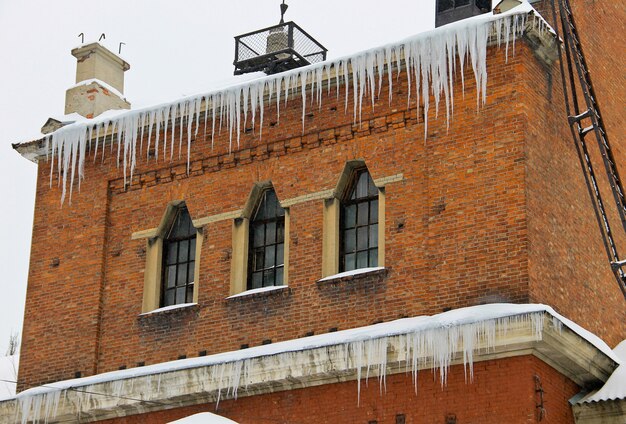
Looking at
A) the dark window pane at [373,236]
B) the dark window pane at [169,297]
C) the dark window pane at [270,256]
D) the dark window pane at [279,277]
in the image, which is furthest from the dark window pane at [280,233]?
the dark window pane at [169,297]

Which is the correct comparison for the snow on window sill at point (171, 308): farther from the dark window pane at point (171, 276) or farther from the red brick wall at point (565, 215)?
the red brick wall at point (565, 215)

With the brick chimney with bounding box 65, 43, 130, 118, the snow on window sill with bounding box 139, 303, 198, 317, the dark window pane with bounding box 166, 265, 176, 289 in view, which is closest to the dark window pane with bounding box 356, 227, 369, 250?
the snow on window sill with bounding box 139, 303, 198, 317

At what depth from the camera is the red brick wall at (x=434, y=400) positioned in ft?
61.5

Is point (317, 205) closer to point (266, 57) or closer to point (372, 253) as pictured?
point (372, 253)

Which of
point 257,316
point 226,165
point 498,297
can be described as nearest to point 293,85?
point 226,165

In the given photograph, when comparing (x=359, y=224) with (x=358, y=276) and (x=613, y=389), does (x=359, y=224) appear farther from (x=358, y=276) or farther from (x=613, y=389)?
(x=613, y=389)

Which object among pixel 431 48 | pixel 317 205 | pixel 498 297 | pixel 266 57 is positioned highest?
pixel 266 57

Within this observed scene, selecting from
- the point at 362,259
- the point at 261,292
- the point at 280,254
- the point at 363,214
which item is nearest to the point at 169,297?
the point at 261,292

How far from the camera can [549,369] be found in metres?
19.2

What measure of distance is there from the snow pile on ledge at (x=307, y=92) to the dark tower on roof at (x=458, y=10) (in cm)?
197

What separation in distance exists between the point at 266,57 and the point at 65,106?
3539mm

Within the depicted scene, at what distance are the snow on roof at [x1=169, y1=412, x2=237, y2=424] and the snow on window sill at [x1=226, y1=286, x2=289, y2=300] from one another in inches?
80.0

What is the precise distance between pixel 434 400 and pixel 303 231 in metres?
3.69

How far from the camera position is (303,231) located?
2167 centimetres
